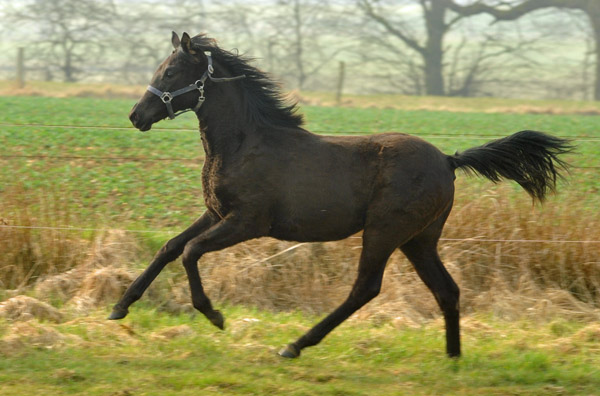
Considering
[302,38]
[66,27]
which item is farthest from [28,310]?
[66,27]

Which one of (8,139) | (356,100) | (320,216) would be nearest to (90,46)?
(356,100)

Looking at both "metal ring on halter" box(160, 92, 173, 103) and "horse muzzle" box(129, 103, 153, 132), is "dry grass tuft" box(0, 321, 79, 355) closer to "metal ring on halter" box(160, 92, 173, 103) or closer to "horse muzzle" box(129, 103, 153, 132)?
"horse muzzle" box(129, 103, 153, 132)

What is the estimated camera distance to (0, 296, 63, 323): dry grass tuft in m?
5.76

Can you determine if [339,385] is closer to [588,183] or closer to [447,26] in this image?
[588,183]

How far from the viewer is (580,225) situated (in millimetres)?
7137

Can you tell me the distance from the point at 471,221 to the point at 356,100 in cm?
2260

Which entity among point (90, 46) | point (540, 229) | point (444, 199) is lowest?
point (540, 229)

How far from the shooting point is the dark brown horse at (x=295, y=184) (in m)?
5.04

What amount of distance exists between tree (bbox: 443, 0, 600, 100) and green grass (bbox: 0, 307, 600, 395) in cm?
3642

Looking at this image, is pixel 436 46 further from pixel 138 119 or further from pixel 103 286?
pixel 138 119

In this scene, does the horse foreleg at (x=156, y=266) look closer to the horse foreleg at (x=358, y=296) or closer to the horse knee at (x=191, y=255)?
the horse knee at (x=191, y=255)

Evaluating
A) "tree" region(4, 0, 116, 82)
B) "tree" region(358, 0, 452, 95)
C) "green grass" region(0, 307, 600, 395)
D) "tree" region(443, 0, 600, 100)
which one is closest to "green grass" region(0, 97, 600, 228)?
"green grass" region(0, 307, 600, 395)

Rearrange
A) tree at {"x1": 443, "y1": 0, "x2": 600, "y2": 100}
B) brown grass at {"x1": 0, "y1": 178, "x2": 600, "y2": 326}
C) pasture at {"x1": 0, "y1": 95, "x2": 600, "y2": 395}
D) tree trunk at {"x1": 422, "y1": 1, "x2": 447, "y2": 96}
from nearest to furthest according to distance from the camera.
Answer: pasture at {"x1": 0, "y1": 95, "x2": 600, "y2": 395}, brown grass at {"x1": 0, "y1": 178, "x2": 600, "y2": 326}, tree trunk at {"x1": 422, "y1": 1, "x2": 447, "y2": 96}, tree at {"x1": 443, "y1": 0, "x2": 600, "y2": 100}

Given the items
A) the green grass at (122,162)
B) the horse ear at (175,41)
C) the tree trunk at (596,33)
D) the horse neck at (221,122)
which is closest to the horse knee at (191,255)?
the horse neck at (221,122)
